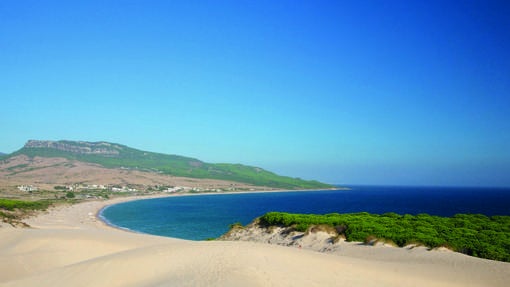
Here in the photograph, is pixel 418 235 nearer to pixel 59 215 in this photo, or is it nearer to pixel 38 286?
pixel 38 286

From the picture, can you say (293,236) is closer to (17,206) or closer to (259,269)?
(259,269)

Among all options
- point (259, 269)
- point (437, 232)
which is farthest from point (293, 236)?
point (259, 269)

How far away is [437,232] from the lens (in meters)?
23.9

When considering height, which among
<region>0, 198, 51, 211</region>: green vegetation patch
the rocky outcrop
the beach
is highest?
the beach

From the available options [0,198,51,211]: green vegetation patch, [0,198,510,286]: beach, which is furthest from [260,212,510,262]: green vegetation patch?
[0,198,51,211]: green vegetation patch

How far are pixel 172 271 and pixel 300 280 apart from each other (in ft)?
18.4

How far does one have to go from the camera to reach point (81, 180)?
19975 centimetres

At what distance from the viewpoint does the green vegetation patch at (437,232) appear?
19.9 meters

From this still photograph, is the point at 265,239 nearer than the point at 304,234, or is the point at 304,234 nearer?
the point at 304,234

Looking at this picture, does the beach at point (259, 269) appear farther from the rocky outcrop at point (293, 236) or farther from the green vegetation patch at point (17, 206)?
the green vegetation patch at point (17, 206)

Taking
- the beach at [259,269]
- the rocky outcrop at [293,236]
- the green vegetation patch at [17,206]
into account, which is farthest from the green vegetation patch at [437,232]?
the green vegetation patch at [17,206]

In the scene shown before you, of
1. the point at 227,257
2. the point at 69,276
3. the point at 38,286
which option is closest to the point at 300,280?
the point at 227,257

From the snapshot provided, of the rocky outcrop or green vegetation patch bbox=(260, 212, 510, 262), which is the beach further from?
the rocky outcrop

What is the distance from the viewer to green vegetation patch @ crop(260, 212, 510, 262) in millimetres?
19891
